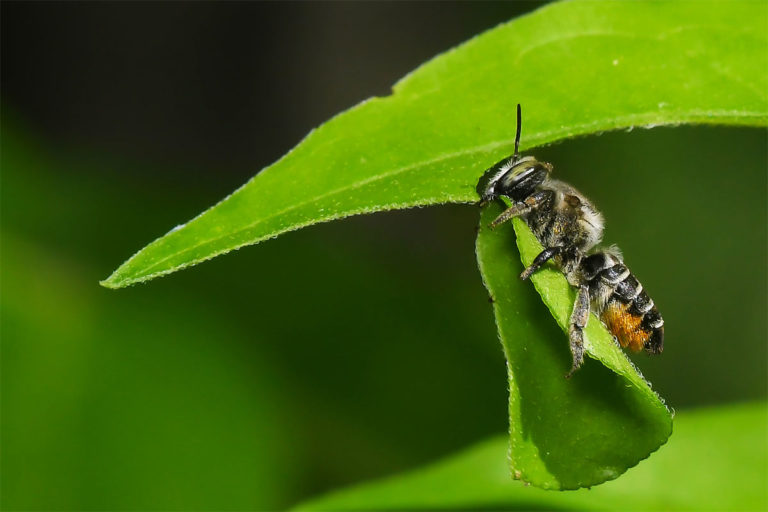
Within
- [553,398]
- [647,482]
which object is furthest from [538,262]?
[647,482]

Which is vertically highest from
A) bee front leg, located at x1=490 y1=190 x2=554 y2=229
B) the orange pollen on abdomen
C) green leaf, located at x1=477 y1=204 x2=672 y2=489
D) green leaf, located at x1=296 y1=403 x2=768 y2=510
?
bee front leg, located at x1=490 y1=190 x2=554 y2=229

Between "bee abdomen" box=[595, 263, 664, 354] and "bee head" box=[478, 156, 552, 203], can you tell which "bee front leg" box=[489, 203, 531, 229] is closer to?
"bee head" box=[478, 156, 552, 203]

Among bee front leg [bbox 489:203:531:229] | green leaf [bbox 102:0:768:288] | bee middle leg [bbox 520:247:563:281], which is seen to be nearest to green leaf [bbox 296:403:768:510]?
bee middle leg [bbox 520:247:563:281]

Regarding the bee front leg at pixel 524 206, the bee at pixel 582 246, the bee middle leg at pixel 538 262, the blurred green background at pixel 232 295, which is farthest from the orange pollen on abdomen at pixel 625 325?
the blurred green background at pixel 232 295

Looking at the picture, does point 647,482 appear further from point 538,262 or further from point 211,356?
point 211,356

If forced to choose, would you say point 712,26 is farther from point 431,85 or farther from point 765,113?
point 431,85

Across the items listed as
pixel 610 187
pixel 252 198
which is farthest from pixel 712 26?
pixel 610 187
